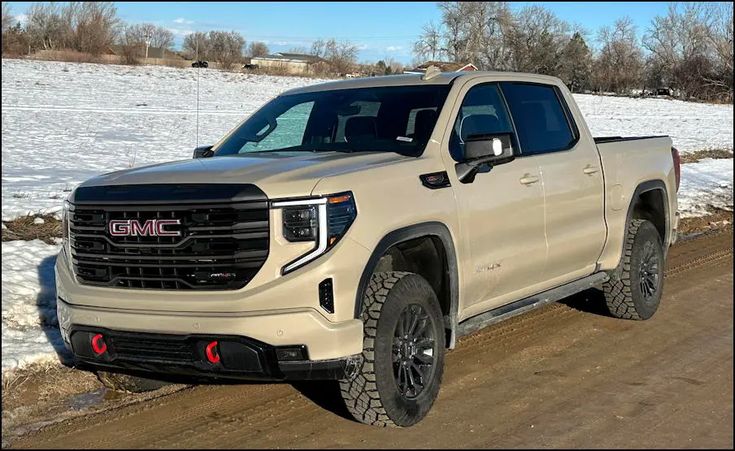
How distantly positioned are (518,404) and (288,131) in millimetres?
2472

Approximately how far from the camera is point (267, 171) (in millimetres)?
4391

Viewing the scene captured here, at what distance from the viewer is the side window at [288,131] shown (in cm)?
582

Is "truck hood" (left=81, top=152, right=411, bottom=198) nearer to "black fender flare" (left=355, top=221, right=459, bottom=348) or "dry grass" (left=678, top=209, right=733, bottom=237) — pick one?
"black fender flare" (left=355, top=221, right=459, bottom=348)

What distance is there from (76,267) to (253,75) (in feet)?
125

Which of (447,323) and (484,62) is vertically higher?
(484,62)

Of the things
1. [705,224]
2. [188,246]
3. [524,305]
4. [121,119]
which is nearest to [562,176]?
[524,305]

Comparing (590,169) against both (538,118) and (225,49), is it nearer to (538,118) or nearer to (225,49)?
(538,118)

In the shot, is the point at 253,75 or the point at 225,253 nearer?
the point at 225,253

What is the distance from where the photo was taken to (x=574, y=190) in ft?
20.1

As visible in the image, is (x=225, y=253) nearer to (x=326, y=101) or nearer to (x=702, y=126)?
(x=326, y=101)

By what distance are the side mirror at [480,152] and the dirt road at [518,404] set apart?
135 cm

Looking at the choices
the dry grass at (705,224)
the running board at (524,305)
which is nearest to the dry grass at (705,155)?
the dry grass at (705,224)

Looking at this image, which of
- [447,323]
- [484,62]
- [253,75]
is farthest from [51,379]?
[253,75]

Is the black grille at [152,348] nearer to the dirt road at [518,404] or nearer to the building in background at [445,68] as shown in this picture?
the dirt road at [518,404]
